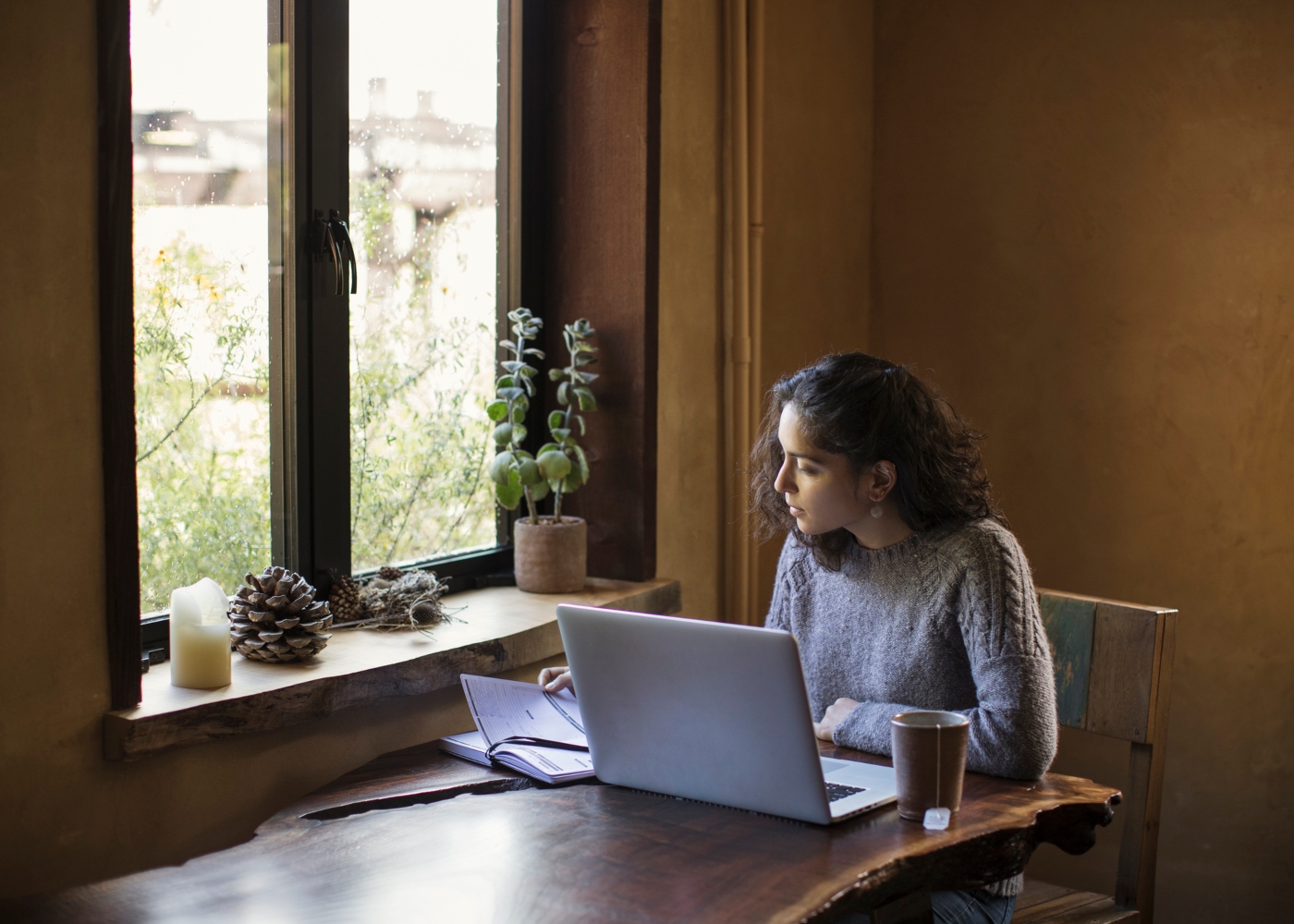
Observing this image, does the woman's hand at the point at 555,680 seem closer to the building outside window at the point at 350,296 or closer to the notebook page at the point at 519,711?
the notebook page at the point at 519,711

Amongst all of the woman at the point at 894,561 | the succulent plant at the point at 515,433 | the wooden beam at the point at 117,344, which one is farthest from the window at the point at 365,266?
the woman at the point at 894,561

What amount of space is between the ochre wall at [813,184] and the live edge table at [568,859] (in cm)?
134

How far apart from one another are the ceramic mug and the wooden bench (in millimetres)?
566

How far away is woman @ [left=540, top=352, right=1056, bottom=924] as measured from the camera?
1.55 meters

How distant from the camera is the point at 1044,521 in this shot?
9.02 ft

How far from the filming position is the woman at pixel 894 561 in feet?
5.09

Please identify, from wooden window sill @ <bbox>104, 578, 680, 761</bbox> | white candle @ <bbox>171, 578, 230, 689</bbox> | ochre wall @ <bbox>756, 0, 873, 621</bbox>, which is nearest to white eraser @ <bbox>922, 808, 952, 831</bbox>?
wooden window sill @ <bbox>104, 578, 680, 761</bbox>

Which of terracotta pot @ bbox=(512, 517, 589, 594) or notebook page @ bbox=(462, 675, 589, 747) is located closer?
notebook page @ bbox=(462, 675, 589, 747)

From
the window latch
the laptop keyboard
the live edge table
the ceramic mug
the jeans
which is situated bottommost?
the jeans

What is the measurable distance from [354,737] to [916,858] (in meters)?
0.88

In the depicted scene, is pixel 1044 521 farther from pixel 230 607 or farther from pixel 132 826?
pixel 132 826

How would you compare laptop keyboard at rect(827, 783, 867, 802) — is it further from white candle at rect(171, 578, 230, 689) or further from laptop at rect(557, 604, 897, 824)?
white candle at rect(171, 578, 230, 689)

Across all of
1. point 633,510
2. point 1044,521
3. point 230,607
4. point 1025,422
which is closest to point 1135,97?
point 1025,422

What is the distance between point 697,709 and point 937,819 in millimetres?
281
